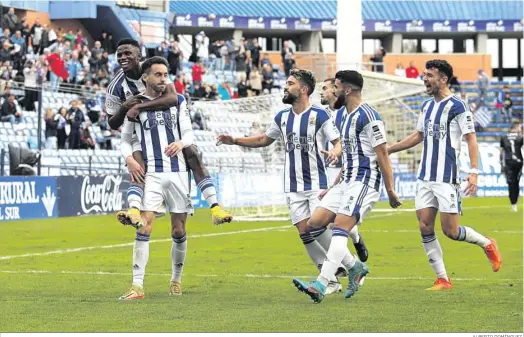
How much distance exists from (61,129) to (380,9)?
138 feet

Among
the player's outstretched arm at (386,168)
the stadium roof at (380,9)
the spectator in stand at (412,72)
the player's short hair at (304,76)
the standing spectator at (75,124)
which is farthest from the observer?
the stadium roof at (380,9)

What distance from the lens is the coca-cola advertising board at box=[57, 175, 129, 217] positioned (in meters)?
28.8

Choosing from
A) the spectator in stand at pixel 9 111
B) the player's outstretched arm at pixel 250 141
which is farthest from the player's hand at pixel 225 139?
the spectator in stand at pixel 9 111

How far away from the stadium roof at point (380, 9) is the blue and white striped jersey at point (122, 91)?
51852 millimetres

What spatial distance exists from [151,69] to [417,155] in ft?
95.3

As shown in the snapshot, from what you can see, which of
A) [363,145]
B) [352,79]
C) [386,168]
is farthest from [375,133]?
[352,79]

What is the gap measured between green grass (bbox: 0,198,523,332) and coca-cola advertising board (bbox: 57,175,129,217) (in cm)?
620

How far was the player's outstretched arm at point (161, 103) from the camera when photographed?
39.4ft

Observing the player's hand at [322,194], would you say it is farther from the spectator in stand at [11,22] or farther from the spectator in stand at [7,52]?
the spectator in stand at [11,22]

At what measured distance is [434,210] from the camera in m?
12.9

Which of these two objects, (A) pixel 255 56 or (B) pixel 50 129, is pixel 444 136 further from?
(A) pixel 255 56

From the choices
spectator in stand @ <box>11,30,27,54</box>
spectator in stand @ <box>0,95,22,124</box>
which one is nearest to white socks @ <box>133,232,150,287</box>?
spectator in stand @ <box>0,95,22,124</box>

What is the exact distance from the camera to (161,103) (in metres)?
12.0

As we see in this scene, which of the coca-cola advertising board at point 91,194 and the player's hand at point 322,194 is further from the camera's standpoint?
the coca-cola advertising board at point 91,194
